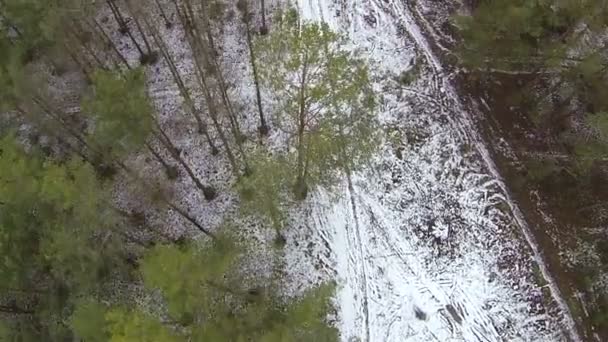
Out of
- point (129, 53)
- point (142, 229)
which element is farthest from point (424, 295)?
point (129, 53)

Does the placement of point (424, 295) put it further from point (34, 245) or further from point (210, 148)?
point (34, 245)

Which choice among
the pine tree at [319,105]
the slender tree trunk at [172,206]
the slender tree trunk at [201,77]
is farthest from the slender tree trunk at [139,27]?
the slender tree trunk at [172,206]

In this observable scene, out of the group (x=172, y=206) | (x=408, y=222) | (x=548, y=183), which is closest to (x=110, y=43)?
(x=172, y=206)

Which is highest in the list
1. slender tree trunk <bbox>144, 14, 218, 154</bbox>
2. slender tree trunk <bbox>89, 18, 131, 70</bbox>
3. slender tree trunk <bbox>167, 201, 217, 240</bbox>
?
slender tree trunk <bbox>89, 18, 131, 70</bbox>

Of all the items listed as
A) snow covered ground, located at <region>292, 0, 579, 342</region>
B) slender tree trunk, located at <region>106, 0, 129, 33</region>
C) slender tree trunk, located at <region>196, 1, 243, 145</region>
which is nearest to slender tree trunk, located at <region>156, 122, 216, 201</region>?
slender tree trunk, located at <region>196, 1, 243, 145</region>

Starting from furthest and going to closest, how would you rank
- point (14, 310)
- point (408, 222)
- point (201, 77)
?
1. point (201, 77)
2. point (408, 222)
3. point (14, 310)

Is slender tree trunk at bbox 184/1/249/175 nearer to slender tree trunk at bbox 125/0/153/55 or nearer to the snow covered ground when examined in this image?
slender tree trunk at bbox 125/0/153/55

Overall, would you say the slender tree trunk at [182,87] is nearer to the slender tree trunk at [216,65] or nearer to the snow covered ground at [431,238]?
the slender tree trunk at [216,65]

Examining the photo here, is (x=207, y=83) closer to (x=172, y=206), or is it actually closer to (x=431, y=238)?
(x=172, y=206)
